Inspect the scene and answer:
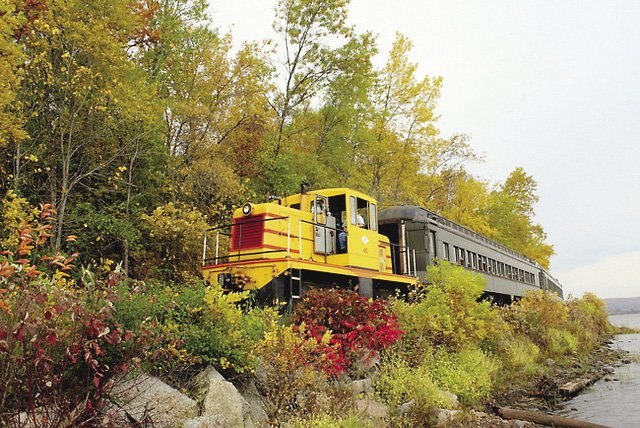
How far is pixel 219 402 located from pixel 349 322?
12.3 feet

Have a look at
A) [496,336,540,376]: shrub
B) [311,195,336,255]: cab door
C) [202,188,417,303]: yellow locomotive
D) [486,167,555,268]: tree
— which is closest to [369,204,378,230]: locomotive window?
[202,188,417,303]: yellow locomotive

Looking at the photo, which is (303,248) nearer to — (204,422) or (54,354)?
(204,422)

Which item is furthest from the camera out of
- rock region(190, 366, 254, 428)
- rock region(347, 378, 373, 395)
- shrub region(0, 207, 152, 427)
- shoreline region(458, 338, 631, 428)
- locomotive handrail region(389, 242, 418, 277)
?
locomotive handrail region(389, 242, 418, 277)

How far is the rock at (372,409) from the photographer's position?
8292mm

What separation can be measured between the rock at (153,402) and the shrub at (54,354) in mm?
303

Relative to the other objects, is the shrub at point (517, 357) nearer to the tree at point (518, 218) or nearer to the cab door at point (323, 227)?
the cab door at point (323, 227)

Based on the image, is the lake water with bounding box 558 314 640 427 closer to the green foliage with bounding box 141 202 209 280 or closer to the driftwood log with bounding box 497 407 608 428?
the driftwood log with bounding box 497 407 608 428

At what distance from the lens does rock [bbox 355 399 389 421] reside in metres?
8.29

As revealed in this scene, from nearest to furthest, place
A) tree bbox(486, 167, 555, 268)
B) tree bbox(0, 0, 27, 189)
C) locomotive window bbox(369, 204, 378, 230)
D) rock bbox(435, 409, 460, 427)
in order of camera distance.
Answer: rock bbox(435, 409, 460, 427) → tree bbox(0, 0, 27, 189) → locomotive window bbox(369, 204, 378, 230) → tree bbox(486, 167, 555, 268)

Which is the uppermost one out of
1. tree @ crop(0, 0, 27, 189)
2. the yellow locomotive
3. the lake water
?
tree @ crop(0, 0, 27, 189)

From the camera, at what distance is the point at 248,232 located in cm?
1180

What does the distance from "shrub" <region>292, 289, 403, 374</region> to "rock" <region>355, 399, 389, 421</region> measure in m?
0.71

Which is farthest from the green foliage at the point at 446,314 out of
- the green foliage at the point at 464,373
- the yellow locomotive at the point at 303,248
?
the yellow locomotive at the point at 303,248

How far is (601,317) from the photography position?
3941 cm
